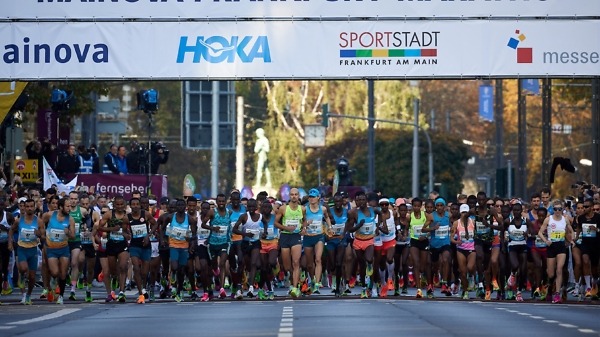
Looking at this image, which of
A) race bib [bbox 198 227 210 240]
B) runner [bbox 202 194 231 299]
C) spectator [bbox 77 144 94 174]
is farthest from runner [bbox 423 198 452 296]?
spectator [bbox 77 144 94 174]

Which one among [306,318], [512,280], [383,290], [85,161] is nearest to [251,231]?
[383,290]

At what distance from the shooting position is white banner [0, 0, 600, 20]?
35.1 meters

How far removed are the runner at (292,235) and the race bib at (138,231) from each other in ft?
8.15

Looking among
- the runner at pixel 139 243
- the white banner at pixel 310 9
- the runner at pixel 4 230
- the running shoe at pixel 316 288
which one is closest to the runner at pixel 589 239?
the white banner at pixel 310 9

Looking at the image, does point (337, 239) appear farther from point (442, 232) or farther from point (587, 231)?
point (587, 231)

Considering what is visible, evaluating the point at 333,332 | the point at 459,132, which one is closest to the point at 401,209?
the point at 333,332

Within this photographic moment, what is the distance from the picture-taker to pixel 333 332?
71.3 ft

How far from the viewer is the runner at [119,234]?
32.5 meters

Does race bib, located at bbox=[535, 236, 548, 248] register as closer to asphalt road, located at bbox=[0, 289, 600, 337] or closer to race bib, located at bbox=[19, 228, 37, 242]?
asphalt road, located at bbox=[0, 289, 600, 337]

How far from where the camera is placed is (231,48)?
35.2 metres

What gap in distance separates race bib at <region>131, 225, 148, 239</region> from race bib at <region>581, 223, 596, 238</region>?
774 cm

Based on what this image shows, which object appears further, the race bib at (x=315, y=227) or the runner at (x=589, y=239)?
the race bib at (x=315, y=227)

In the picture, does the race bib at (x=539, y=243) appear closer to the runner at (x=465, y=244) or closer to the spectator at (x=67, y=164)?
the runner at (x=465, y=244)

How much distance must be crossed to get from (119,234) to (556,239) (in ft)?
25.5
